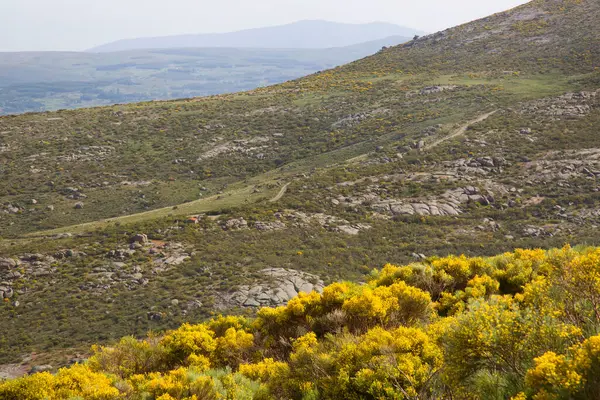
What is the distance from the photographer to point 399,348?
7195 millimetres

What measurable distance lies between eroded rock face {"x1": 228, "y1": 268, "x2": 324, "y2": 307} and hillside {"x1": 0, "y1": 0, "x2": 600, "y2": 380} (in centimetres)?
10

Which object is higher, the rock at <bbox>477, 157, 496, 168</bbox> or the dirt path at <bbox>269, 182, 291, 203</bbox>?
the rock at <bbox>477, 157, 496, 168</bbox>

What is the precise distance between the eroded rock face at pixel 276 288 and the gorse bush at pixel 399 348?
903 cm

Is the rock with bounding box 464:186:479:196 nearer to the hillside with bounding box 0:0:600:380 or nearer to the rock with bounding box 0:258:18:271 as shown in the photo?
the hillside with bounding box 0:0:600:380

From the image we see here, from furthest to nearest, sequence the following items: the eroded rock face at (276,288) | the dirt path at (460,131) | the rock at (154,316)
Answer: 1. the dirt path at (460,131)
2. the eroded rock face at (276,288)
3. the rock at (154,316)

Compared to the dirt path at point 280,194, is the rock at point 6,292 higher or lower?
lower

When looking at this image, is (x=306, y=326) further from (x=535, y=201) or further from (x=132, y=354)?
(x=535, y=201)

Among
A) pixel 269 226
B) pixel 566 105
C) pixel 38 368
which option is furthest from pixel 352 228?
pixel 566 105

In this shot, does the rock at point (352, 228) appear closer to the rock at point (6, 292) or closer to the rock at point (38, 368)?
the rock at point (38, 368)

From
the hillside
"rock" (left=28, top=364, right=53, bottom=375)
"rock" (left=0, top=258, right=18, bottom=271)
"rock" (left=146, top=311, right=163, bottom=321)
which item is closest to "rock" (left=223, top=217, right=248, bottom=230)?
the hillside

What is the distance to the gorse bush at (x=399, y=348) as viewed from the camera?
5.26m

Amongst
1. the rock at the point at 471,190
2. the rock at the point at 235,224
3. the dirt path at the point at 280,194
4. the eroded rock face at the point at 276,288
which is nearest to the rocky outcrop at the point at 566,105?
the rock at the point at 471,190

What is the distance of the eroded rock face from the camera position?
850 inches

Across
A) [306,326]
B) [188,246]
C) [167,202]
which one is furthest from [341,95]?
[306,326]
